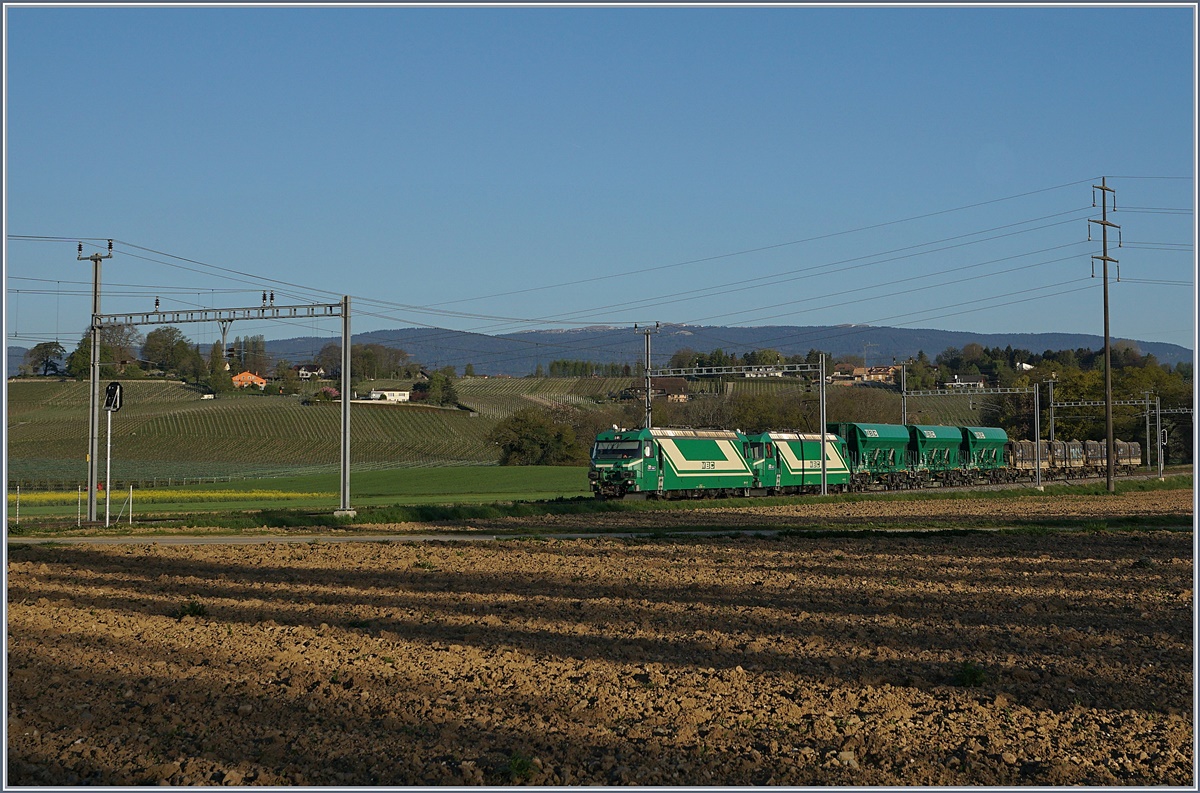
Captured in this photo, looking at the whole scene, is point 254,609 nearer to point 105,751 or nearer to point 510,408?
point 105,751

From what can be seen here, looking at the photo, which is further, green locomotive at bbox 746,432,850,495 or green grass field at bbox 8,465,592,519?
green locomotive at bbox 746,432,850,495

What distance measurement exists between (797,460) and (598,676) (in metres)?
45.9

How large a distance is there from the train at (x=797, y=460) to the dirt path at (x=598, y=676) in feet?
83.3

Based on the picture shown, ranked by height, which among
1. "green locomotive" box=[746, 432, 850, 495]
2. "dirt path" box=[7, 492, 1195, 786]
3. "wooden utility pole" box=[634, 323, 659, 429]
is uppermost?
"wooden utility pole" box=[634, 323, 659, 429]

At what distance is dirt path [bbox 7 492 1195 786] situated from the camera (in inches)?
361

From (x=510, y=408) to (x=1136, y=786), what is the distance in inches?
4471

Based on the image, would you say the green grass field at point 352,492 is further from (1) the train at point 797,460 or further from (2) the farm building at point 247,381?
(2) the farm building at point 247,381

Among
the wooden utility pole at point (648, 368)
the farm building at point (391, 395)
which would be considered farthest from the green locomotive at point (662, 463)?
the farm building at point (391, 395)

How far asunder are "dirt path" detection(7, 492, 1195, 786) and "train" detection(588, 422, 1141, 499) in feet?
83.3

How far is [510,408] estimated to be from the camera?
Answer: 398 ft

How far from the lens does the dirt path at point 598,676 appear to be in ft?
30.1

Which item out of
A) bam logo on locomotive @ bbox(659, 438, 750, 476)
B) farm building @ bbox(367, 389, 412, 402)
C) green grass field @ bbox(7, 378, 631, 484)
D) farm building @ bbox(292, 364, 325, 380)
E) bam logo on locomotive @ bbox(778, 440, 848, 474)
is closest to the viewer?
bam logo on locomotive @ bbox(659, 438, 750, 476)

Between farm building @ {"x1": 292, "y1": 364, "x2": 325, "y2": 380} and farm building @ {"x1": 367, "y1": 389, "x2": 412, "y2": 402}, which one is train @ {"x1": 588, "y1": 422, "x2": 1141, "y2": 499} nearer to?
farm building @ {"x1": 367, "y1": 389, "x2": 412, "y2": 402}

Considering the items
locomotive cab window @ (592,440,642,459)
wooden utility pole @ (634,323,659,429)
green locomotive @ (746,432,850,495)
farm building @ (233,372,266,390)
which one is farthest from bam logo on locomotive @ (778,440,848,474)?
farm building @ (233,372,266,390)
